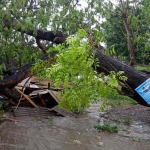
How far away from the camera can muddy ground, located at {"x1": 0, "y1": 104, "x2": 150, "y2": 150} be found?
22.5 feet

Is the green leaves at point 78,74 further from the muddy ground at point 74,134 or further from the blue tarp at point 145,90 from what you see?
the muddy ground at point 74,134

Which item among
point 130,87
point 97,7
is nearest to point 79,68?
point 130,87

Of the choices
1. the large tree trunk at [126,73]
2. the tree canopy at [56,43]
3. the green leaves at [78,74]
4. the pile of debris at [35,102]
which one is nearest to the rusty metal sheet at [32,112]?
the pile of debris at [35,102]

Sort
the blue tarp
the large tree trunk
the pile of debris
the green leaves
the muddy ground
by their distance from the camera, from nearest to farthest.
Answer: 1. the green leaves
2. the blue tarp
3. the large tree trunk
4. the muddy ground
5. the pile of debris

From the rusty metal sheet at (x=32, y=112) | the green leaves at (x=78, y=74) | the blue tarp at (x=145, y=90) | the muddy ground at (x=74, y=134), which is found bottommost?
the muddy ground at (x=74, y=134)

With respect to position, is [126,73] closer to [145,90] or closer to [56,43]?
[145,90]

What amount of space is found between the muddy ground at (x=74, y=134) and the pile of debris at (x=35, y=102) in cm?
38

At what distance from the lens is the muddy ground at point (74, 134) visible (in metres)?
6.86

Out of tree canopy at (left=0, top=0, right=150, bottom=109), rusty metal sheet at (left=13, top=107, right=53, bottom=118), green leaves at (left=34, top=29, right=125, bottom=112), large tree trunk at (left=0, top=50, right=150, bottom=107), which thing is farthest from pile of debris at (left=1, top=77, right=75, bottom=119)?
green leaves at (left=34, top=29, right=125, bottom=112)

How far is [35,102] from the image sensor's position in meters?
10.8

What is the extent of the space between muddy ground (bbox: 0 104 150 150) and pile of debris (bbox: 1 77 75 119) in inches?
14.9

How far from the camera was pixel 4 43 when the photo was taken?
712 cm

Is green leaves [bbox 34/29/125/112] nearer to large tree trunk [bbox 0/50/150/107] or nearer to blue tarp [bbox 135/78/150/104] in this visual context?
blue tarp [bbox 135/78/150/104]

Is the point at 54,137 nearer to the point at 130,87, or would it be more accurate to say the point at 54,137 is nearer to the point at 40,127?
the point at 40,127
